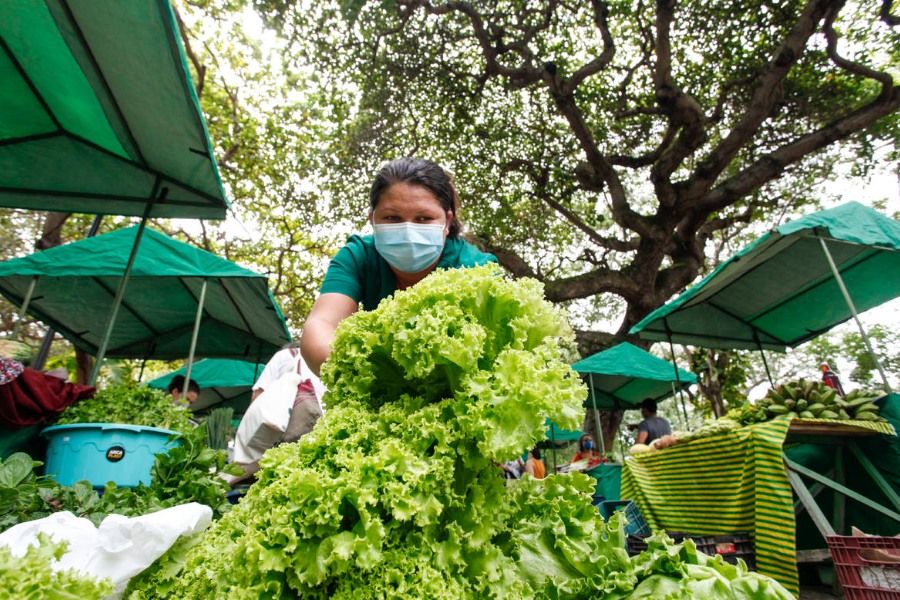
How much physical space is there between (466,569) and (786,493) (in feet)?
12.2

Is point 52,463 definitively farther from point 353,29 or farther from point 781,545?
point 353,29

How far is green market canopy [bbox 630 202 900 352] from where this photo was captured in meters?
5.28

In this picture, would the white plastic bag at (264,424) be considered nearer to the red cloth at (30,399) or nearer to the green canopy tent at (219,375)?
the red cloth at (30,399)

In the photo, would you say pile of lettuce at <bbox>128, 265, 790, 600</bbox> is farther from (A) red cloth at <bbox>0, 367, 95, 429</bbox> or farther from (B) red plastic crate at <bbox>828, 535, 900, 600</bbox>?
(A) red cloth at <bbox>0, 367, 95, 429</bbox>

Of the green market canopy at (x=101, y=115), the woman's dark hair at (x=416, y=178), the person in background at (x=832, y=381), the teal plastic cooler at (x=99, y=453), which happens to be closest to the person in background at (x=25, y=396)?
the teal plastic cooler at (x=99, y=453)

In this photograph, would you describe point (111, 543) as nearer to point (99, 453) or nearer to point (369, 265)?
point (369, 265)

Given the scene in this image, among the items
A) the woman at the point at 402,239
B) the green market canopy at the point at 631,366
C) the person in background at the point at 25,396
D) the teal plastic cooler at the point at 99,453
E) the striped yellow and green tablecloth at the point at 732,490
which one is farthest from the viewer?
the green market canopy at the point at 631,366

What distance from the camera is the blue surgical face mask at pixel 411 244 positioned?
2.33m

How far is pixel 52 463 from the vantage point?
341 centimetres

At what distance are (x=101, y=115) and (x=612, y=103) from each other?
12.4 meters

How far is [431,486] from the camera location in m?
1.11

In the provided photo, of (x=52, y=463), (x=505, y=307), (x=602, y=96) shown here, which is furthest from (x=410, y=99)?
(x=505, y=307)

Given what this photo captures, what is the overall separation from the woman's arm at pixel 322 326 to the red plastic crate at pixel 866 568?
3.41 m

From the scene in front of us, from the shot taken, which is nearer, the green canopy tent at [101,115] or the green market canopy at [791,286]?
the green canopy tent at [101,115]
